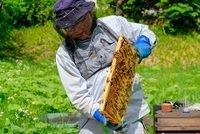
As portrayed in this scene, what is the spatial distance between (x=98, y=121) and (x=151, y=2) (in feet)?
42.2

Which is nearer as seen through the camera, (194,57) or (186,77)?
(186,77)

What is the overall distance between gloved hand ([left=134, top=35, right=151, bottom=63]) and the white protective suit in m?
0.08

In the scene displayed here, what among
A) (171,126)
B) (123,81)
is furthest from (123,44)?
(171,126)

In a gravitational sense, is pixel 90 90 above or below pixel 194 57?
above

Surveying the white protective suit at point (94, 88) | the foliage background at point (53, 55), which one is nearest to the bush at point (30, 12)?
the foliage background at point (53, 55)

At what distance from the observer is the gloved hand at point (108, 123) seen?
4.23m

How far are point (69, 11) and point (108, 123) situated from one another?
82 centimetres

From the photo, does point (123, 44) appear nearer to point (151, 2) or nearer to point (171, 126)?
point (171, 126)

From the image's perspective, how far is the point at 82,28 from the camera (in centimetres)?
434

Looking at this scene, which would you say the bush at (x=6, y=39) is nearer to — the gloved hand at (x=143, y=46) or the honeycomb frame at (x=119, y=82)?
the gloved hand at (x=143, y=46)

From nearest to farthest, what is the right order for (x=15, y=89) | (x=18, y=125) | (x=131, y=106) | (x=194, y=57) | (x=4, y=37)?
(x=131, y=106)
(x=18, y=125)
(x=15, y=89)
(x=194, y=57)
(x=4, y=37)

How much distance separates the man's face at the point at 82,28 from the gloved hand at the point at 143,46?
369 mm

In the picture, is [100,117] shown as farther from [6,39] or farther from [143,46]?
[6,39]

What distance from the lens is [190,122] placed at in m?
4.80
